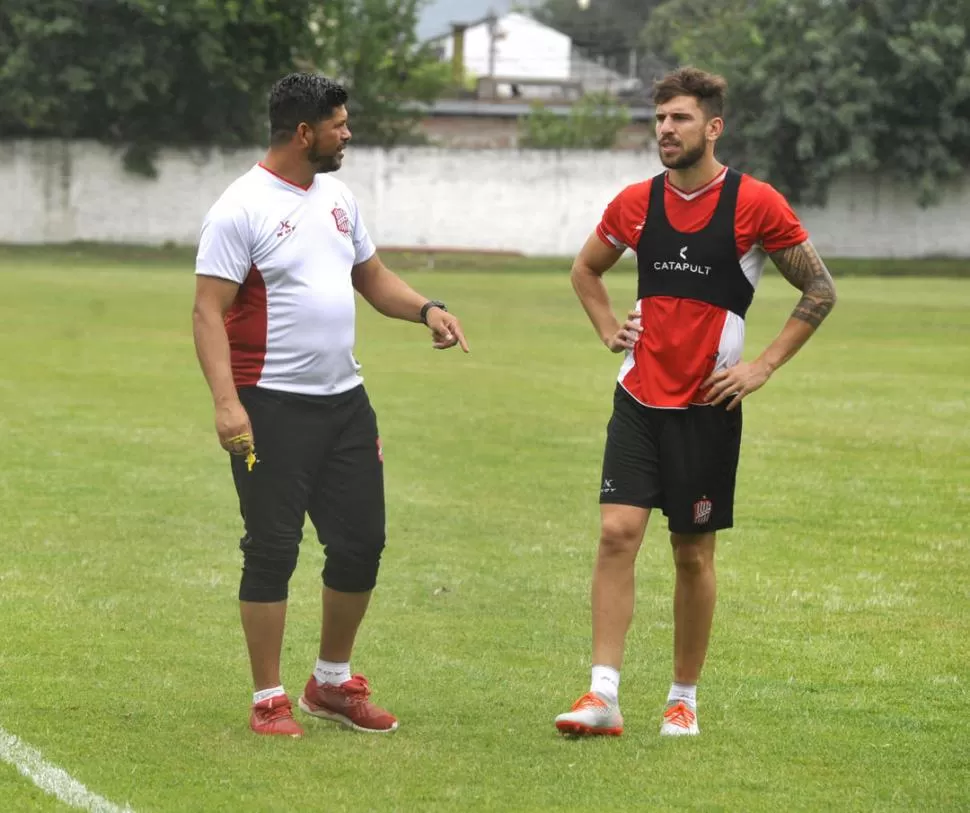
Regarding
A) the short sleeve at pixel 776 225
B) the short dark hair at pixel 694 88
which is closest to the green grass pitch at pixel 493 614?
the short sleeve at pixel 776 225

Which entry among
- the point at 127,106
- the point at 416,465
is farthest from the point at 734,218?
the point at 127,106

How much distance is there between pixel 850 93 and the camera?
58688 millimetres

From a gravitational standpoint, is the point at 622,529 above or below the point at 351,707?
above

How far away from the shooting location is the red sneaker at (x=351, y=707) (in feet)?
21.1

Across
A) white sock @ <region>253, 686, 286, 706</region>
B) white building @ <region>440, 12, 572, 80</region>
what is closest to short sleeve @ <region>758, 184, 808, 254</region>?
white sock @ <region>253, 686, 286, 706</region>

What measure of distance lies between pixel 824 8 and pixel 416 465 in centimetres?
5000

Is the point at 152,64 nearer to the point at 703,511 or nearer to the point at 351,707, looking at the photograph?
the point at 351,707

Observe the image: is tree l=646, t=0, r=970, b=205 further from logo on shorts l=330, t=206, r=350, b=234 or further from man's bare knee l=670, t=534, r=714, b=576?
logo on shorts l=330, t=206, r=350, b=234

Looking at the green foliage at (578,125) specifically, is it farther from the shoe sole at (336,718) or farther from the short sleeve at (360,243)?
the shoe sole at (336,718)

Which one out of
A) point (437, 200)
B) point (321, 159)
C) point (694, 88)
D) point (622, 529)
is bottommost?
point (437, 200)

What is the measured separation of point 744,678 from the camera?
7340 mm

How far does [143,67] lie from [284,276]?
1989 inches

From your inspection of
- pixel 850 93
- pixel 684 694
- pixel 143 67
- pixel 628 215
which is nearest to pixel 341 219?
pixel 628 215

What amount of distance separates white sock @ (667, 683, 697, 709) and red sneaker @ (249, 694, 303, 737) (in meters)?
1.30
